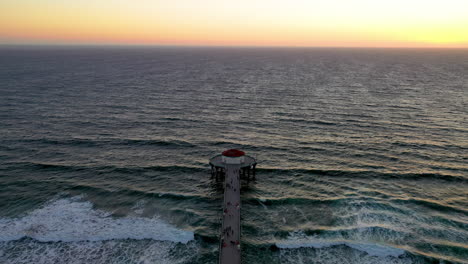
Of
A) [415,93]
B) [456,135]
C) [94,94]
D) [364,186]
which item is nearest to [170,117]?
[94,94]

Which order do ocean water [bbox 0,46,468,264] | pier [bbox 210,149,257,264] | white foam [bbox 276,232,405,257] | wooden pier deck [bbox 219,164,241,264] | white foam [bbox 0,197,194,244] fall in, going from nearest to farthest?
wooden pier deck [bbox 219,164,241,264]
pier [bbox 210,149,257,264]
white foam [bbox 276,232,405,257]
ocean water [bbox 0,46,468,264]
white foam [bbox 0,197,194,244]

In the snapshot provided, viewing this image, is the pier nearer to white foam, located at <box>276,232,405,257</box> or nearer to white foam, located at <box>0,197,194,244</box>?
white foam, located at <box>0,197,194,244</box>

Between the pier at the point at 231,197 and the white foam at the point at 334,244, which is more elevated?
the pier at the point at 231,197

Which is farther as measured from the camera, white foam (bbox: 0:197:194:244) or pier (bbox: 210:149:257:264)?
white foam (bbox: 0:197:194:244)

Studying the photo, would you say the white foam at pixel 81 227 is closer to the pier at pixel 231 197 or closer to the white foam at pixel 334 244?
the pier at pixel 231 197

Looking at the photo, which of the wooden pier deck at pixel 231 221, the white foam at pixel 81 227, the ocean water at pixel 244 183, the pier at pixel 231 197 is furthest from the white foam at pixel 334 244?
the white foam at pixel 81 227

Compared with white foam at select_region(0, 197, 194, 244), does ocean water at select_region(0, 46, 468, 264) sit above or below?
above

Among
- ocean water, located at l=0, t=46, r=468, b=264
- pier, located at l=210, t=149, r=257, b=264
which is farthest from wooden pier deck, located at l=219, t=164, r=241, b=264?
ocean water, located at l=0, t=46, r=468, b=264
